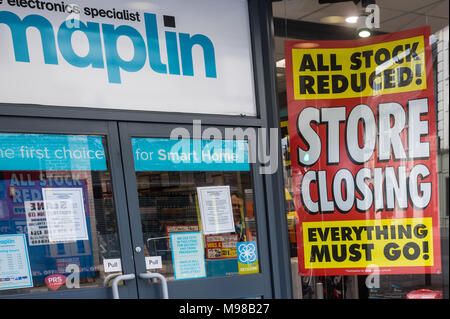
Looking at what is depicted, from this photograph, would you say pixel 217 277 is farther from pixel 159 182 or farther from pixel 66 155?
pixel 66 155

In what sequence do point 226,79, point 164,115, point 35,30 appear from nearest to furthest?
point 35,30, point 164,115, point 226,79

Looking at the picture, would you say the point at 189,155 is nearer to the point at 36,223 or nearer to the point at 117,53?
the point at 117,53

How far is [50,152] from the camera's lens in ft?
7.73

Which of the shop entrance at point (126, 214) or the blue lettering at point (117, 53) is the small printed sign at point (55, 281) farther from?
the blue lettering at point (117, 53)

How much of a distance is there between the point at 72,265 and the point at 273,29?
206cm

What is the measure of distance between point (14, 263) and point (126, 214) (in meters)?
0.64

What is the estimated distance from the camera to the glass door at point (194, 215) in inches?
101

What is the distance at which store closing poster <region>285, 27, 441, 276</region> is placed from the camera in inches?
117

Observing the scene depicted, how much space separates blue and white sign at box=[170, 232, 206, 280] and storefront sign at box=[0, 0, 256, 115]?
2.70ft

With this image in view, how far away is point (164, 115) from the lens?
263 cm

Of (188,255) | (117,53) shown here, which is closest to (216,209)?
(188,255)

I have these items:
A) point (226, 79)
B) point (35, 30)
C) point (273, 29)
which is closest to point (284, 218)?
point (226, 79)

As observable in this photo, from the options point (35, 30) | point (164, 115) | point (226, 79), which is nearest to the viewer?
point (35, 30)

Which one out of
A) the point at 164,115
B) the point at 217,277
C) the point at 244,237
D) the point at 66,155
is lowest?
the point at 217,277
